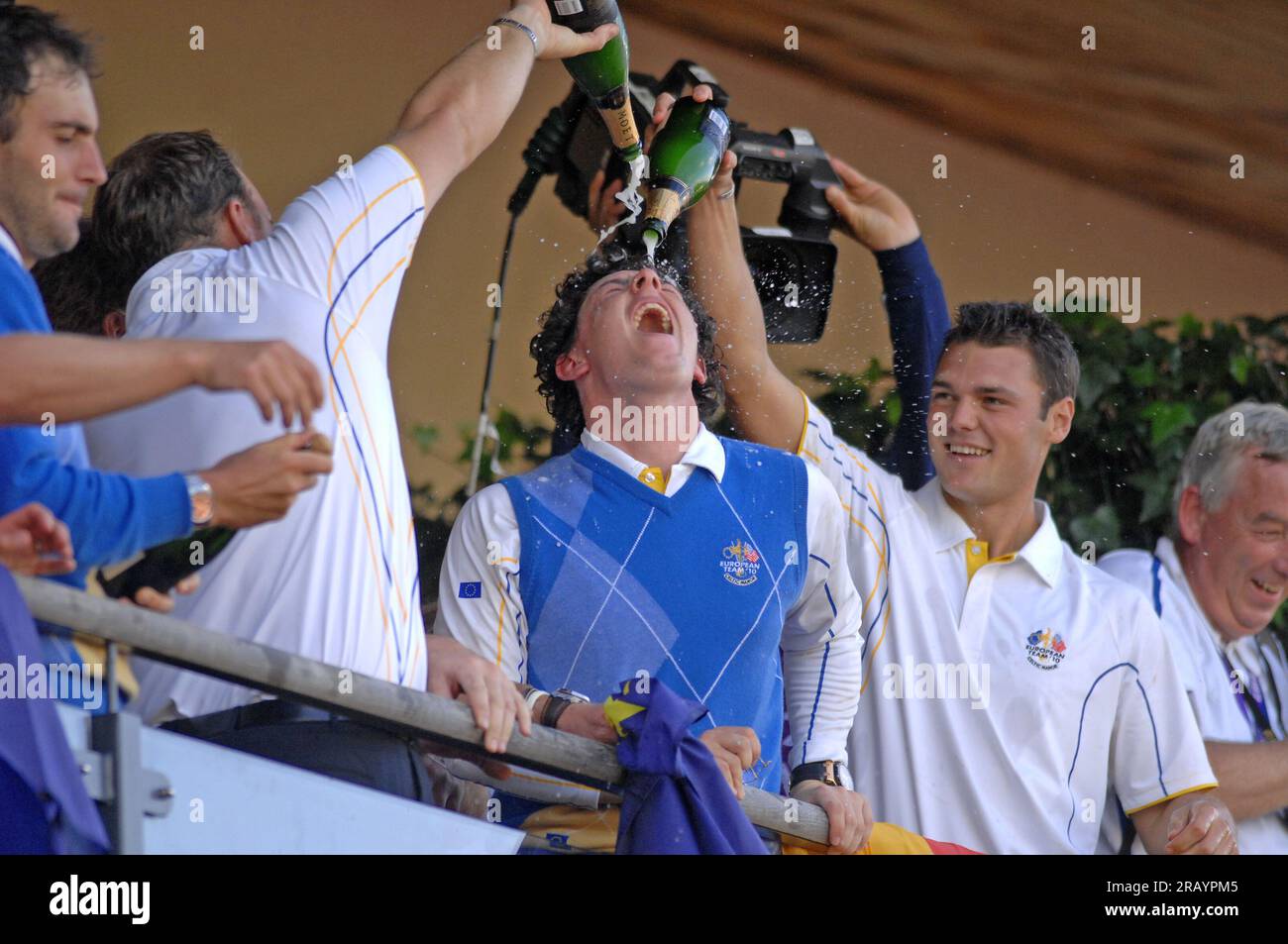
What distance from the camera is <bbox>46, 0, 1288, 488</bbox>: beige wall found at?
4.21 meters

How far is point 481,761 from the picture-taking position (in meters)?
2.62

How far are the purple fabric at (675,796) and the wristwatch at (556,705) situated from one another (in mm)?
169

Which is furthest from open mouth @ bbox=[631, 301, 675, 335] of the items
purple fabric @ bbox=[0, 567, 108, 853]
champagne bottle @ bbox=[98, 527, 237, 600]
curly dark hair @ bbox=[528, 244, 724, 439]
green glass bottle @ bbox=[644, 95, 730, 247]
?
purple fabric @ bbox=[0, 567, 108, 853]

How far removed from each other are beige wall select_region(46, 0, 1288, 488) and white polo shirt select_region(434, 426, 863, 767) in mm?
1136

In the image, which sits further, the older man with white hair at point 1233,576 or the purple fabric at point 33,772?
the older man with white hair at point 1233,576

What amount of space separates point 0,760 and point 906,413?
7.00ft

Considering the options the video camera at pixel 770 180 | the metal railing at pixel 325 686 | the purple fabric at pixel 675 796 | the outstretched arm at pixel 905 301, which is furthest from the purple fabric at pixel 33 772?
the outstretched arm at pixel 905 301

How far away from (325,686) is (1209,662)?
200 centimetres

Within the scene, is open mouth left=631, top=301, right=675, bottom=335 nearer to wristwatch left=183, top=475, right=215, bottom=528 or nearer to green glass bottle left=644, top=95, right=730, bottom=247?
green glass bottle left=644, top=95, right=730, bottom=247

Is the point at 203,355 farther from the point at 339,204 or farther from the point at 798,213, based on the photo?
the point at 798,213

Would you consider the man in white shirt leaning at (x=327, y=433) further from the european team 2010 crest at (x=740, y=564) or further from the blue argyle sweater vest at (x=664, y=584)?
the european team 2010 crest at (x=740, y=564)

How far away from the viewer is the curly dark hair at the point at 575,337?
10.6 feet

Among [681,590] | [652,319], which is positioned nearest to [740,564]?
[681,590]

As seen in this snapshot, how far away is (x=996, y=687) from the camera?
10.7ft
